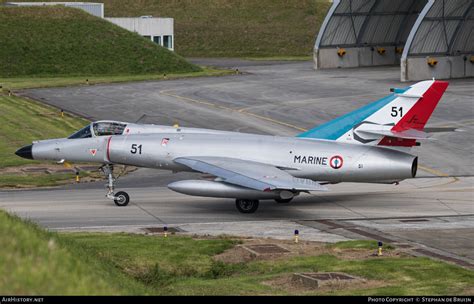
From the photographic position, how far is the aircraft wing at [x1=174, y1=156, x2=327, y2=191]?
99.1 ft

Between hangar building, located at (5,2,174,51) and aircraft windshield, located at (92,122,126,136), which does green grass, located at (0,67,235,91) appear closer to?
hangar building, located at (5,2,174,51)

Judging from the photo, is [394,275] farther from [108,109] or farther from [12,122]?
[108,109]

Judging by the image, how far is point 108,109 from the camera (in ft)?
197

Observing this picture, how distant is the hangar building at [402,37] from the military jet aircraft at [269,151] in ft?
125

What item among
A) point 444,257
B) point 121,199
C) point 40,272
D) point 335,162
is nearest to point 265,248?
point 444,257

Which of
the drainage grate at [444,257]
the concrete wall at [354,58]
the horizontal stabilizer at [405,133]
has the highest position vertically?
the concrete wall at [354,58]

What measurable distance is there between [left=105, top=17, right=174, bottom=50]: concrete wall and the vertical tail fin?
66.3 m

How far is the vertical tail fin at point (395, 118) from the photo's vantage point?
32562mm

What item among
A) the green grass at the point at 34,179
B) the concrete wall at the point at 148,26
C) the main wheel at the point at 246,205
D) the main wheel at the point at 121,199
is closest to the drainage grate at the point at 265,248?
the main wheel at the point at 246,205

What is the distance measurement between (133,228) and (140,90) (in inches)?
1628

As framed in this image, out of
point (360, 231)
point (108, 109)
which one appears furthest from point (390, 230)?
point (108, 109)

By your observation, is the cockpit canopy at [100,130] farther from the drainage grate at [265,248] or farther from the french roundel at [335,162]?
the drainage grate at [265,248]

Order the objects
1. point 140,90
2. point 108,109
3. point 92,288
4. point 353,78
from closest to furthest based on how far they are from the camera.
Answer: point 92,288
point 108,109
point 140,90
point 353,78

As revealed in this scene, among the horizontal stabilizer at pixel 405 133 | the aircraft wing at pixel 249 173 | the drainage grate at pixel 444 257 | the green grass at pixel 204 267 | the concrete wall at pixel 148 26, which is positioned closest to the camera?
the green grass at pixel 204 267
